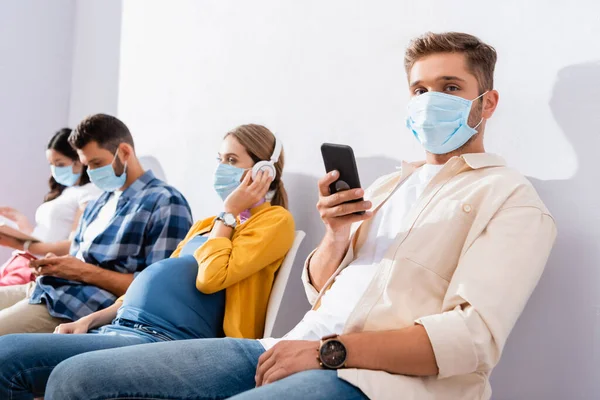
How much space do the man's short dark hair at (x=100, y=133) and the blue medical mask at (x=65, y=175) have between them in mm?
756

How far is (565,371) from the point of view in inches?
63.1

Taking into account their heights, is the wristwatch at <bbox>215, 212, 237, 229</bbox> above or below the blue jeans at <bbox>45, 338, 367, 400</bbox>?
above

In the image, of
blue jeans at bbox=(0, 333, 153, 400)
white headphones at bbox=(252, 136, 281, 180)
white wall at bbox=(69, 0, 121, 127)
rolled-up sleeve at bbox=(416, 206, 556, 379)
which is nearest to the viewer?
rolled-up sleeve at bbox=(416, 206, 556, 379)

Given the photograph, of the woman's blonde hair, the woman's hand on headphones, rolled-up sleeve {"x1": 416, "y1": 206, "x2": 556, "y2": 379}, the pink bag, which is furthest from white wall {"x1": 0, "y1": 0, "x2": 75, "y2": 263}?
rolled-up sleeve {"x1": 416, "y1": 206, "x2": 556, "y2": 379}

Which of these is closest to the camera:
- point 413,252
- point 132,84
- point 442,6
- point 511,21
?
point 413,252

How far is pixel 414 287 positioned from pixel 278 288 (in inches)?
29.2

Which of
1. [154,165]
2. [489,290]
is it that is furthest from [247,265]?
[154,165]

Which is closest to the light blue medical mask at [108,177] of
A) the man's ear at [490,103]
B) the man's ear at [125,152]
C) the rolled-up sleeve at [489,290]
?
the man's ear at [125,152]

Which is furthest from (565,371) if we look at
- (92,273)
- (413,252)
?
(92,273)

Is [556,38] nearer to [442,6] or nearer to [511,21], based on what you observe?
[511,21]

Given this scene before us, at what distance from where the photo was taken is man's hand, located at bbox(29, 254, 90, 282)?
2.46m

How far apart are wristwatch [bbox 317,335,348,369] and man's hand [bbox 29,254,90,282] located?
4.58ft

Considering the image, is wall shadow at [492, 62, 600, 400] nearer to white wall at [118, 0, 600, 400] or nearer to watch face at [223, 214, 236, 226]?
white wall at [118, 0, 600, 400]

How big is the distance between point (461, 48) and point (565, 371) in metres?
0.80
